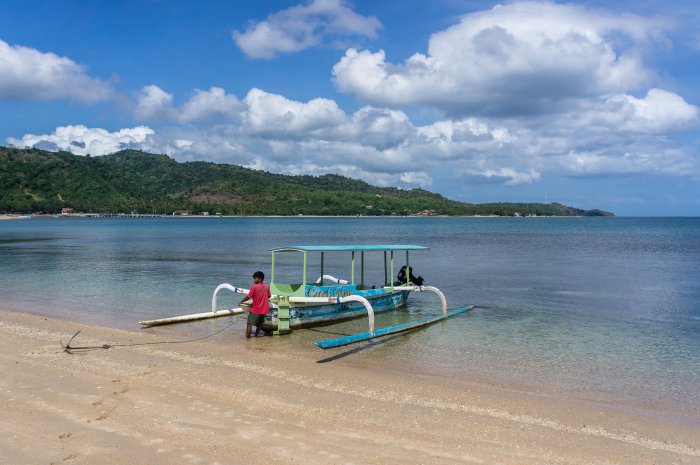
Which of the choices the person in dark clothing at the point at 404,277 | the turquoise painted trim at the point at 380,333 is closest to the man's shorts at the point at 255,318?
the turquoise painted trim at the point at 380,333

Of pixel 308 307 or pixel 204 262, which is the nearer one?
pixel 308 307

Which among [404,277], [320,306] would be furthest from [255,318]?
[404,277]

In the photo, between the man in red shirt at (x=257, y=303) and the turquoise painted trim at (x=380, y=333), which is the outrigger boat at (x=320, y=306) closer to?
the turquoise painted trim at (x=380, y=333)

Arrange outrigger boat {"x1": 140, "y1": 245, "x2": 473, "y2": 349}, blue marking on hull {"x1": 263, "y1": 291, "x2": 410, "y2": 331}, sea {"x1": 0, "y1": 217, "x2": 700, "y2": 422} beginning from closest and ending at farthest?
sea {"x1": 0, "y1": 217, "x2": 700, "y2": 422} < outrigger boat {"x1": 140, "y1": 245, "x2": 473, "y2": 349} < blue marking on hull {"x1": 263, "y1": 291, "x2": 410, "y2": 331}

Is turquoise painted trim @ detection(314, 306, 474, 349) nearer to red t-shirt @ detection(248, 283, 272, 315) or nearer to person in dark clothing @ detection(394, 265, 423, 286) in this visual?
person in dark clothing @ detection(394, 265, 423, 286)

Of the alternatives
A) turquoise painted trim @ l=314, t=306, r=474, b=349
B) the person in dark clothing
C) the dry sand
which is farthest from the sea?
the dry sand

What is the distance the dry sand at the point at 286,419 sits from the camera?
6.39 metres

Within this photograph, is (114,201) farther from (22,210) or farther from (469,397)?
(469,397)

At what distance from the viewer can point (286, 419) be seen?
7543mm

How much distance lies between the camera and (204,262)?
35.1 m

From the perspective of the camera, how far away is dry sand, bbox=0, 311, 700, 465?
6.39m

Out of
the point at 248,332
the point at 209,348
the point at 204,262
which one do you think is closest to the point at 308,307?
the point at 248,332

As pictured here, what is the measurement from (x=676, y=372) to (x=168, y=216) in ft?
636

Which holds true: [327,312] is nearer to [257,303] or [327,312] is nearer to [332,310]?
[332,310]
